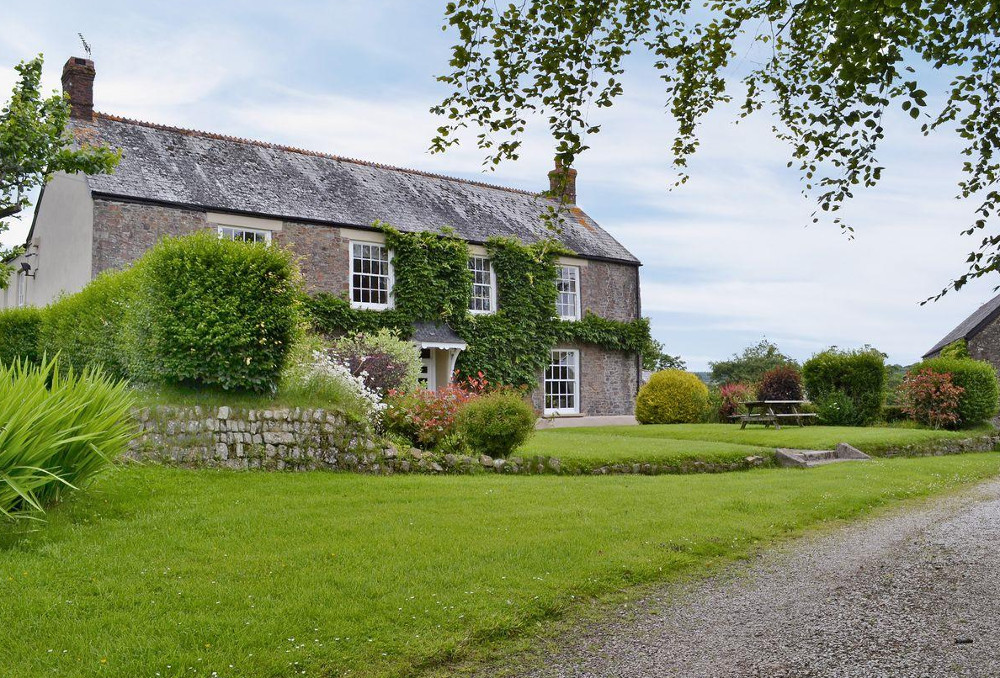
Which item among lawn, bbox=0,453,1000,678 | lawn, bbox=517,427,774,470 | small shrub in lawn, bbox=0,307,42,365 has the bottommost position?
lawn, bbox=0,453,1000,678

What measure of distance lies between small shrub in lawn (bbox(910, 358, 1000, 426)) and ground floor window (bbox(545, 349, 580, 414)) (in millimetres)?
10685

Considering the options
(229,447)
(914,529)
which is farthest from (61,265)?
(914,529)

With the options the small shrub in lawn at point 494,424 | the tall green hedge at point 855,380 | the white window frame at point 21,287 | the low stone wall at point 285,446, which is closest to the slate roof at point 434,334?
the small shrub in lawn at point 494,424

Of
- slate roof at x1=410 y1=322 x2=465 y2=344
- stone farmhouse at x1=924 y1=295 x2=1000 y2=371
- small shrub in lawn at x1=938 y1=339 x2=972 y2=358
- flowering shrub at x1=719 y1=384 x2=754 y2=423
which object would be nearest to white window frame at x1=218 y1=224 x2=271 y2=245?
slate roof at x1=410 y1=322 x2=465 y2=344

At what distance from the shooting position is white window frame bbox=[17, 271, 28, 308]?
80.8ft

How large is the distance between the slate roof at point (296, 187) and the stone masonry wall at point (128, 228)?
11.7 inches

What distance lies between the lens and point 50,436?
7.50 m

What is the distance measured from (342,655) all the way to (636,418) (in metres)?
21.8

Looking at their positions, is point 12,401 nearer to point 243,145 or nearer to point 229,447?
point 229,447

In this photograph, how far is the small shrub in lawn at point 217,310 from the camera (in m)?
11.4

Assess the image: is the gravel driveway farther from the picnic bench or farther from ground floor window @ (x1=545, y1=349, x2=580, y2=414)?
ground floor window @ (x1=545, y1=349, x2=580, y2=414)

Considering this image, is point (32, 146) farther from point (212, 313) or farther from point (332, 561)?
point (332, 561)

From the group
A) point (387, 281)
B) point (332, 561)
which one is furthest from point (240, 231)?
point (332, 561)

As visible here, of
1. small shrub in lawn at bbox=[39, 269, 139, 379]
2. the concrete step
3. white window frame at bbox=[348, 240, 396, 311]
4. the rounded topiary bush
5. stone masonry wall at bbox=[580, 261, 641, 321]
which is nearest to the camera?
small shrub in lawn at bbox=[39, 269, 139, 379]
